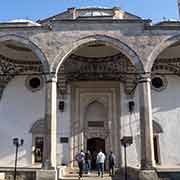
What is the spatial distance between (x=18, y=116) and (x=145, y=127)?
6.94 meters

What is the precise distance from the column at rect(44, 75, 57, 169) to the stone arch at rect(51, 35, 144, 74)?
60cm

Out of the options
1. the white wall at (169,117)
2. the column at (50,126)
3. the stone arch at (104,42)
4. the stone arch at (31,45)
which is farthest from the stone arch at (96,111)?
the stone arch at (31,45)

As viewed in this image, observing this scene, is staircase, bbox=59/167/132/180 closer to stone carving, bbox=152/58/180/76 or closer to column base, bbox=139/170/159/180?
column base, bbox=139/170/159/180

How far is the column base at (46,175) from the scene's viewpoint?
33.0ft

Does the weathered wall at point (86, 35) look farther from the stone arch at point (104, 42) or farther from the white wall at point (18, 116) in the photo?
the white wall at point (18, 116)

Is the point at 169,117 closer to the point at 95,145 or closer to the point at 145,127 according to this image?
the point at 95,145

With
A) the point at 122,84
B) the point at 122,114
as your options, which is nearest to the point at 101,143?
the point at 122,114

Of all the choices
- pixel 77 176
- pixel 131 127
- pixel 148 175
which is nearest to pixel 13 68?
pixel 77 176

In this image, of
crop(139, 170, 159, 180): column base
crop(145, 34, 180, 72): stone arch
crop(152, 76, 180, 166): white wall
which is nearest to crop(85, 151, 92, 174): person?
crop(139, 170, 159, 180): column base

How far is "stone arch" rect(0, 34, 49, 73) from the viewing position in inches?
447

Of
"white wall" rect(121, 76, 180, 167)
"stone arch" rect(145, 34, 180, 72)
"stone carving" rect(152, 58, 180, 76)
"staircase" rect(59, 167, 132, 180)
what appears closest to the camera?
"staircase" rect(59, 167, 132, 180)

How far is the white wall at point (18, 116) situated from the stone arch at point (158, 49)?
6.06 meters

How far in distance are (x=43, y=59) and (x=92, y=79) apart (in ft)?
12.7

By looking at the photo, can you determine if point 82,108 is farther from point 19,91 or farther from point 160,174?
point 160,174
